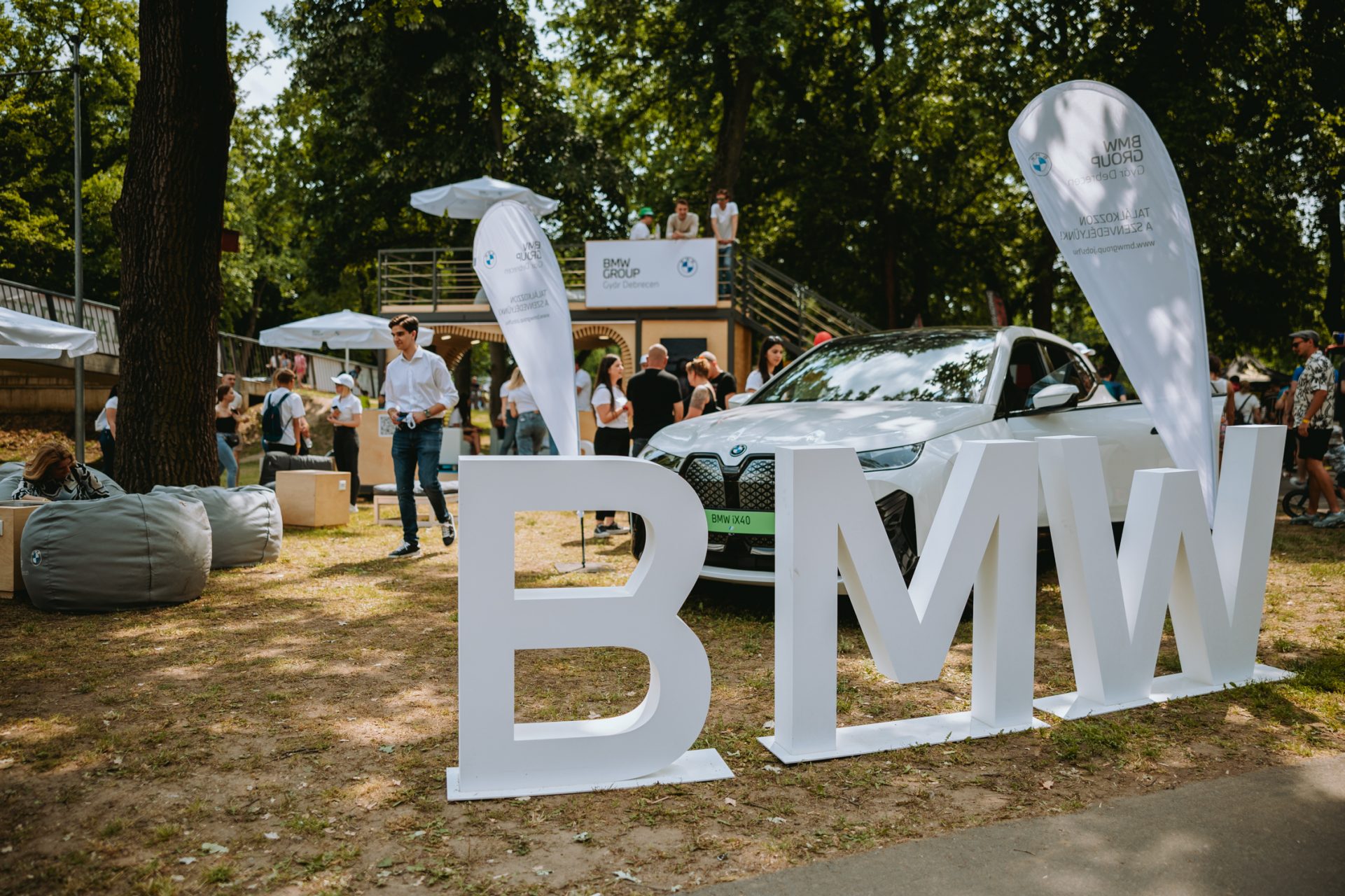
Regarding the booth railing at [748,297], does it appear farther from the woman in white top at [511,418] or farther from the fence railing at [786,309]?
the woman in white top at [511,418]

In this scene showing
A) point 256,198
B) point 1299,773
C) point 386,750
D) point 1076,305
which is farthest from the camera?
point 256,198

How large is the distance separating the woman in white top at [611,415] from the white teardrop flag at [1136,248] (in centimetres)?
468

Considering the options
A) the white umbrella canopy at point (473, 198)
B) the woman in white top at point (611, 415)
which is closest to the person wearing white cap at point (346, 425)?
the woman in white top at point (611, 415)

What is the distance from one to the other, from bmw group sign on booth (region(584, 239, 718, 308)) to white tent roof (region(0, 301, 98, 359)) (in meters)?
9.92

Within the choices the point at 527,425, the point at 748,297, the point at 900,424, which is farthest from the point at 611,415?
the point at 748,297

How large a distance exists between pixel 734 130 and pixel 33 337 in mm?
14864

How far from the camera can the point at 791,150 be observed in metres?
23.8

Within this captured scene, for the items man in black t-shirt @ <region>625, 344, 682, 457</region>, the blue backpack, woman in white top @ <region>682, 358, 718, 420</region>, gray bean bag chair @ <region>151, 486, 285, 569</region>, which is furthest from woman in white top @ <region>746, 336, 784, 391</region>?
the blue backpack

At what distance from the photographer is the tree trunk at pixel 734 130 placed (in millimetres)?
20656

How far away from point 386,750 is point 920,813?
77.1 inches

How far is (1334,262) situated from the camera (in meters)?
22.0

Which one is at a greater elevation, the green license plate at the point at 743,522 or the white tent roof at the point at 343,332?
the white tent roof at the point at 343,332

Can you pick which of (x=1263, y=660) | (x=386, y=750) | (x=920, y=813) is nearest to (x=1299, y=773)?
(x=920, y=813)

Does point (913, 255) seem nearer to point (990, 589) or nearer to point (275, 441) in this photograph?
point (275, 441)
